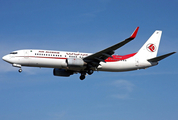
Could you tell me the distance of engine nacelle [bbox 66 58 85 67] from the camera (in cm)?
4431

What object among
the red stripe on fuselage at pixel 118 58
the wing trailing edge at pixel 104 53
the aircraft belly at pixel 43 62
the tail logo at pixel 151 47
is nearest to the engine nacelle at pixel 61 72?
the aircraft belly at pixel 43 62

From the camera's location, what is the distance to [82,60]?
4600cm

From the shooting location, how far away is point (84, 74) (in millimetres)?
49844

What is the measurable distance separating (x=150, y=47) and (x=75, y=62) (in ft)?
51.8

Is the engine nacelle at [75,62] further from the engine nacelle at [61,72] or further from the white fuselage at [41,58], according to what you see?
the engine nacelle at [61,72]

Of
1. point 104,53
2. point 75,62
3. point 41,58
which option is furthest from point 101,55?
point 41,58

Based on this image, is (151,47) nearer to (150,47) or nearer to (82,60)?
(150,47)

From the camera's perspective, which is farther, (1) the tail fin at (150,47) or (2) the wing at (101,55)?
(1) the tail fin at (150,47)

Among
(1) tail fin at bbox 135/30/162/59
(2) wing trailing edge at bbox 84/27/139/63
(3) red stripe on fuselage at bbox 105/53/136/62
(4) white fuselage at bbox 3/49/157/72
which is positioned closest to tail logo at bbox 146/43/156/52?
(1) tail fin at bbox 135/30/162/59

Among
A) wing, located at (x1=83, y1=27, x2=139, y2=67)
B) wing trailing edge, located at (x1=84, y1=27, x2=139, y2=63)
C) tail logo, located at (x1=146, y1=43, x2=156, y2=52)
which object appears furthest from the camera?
tail logo, located at (x1=146, y1=43, x2=156, y2=52)

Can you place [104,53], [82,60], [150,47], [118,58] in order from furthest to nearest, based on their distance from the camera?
[150,47]
[118,58]
[82,60]
[104,53]

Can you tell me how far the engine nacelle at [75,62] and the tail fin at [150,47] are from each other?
35.4ft

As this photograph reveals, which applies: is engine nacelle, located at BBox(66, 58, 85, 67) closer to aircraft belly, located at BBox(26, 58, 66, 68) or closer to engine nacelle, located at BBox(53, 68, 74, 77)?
aircraft belly, located at BBox(26, 58, 66, 68)

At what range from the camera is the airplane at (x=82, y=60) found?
44531 millimetres
